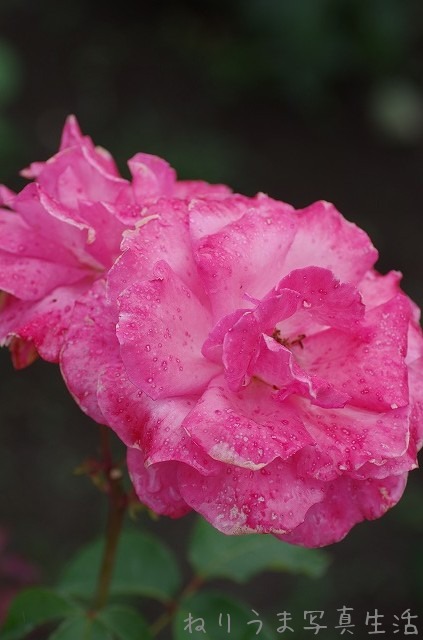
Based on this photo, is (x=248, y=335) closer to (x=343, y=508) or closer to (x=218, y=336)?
(x=218, y=336)

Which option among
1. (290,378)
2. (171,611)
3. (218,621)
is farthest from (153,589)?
(290,378)

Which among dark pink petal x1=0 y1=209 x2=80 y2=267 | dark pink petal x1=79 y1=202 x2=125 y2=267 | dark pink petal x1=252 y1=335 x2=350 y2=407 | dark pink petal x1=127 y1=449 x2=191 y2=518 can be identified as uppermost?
dark pink petal x1=79 y1=202 x2=125 y2=267

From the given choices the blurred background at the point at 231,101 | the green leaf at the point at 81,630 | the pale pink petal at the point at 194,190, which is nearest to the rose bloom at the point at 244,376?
the pale pink petal at the point at 194,190

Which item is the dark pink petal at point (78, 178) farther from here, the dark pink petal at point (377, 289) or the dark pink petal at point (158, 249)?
the dark pink petal at point (377, 289)

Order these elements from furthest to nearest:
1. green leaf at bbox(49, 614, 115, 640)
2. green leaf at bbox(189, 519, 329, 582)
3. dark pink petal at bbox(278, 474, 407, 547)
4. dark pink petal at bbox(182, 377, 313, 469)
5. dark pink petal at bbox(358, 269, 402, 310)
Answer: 1. green leaf at bbox(189, 519, 329, 582)
2. green leaf at bbox(49, 614, 115, 640)
3. dark pink petal at bbox(358, 269, 402, 310)
4. dark pink petal at bbox(278, 474, 407, 547)
5. dark pink petal at bbox(182, 377, 313, 469)

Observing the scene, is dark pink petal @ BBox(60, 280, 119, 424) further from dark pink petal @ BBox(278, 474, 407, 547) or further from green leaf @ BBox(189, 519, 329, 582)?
green leaf @ BBox(189, 519, 329, 582)

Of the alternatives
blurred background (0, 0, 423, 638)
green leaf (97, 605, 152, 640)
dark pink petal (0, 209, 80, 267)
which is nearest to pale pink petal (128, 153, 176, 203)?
dark pink petal (0, 209, 80, 267)

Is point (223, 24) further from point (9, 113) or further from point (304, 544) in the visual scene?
point (304, 544)
